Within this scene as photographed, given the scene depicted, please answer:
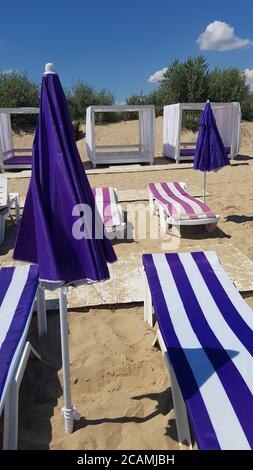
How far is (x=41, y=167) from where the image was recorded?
210 cm

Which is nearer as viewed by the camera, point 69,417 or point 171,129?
point 69,417

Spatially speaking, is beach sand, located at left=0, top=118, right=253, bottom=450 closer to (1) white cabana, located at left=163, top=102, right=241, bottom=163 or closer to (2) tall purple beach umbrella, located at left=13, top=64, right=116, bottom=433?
(2) tall purple beach umbrella, located at left=13, top=64, right=116, bottom=433

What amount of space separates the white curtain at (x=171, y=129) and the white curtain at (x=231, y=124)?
1691 mm

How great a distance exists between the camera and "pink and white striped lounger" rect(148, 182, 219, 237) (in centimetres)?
605

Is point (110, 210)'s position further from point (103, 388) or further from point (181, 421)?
point (181, 421)

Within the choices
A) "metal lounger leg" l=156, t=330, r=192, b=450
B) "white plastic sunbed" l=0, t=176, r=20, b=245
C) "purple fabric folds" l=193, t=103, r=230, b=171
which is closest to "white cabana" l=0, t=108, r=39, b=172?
"white plastic sunbed" l=0, t=176, r=20, b=245

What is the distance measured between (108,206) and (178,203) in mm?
1263

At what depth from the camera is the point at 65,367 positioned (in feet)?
7.79

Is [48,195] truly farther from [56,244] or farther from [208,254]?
[208,254]

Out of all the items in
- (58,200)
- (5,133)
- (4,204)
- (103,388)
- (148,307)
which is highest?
(5,133)

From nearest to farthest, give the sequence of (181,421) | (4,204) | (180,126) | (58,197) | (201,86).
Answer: (58,197), (181,421), (4,204), (180,126), (201,86)

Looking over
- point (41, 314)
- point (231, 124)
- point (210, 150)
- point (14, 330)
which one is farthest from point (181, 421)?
point (231, 124)

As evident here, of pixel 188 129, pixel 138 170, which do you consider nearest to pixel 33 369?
pixel 138 170

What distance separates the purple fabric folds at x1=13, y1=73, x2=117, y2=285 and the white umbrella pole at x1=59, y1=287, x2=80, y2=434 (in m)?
0.20
